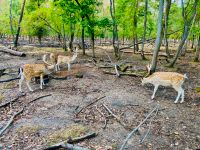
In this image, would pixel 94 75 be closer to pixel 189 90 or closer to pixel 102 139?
pixel 189 90

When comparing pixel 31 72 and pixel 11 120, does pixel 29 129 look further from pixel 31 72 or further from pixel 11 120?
pixel 31 72

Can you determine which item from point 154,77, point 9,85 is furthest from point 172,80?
point 9,85

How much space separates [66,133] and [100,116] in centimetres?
211

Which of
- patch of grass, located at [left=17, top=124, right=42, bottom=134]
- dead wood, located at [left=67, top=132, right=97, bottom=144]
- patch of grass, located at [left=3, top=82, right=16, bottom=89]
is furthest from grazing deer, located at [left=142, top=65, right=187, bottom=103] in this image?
patch of grass, located at [left=3, top=82, right=16, bottom=89]

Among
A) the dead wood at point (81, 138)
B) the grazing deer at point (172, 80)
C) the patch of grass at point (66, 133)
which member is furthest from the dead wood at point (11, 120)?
the grazing deer at point (172, 80)

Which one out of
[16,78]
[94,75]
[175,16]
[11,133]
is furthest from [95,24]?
[175,16]

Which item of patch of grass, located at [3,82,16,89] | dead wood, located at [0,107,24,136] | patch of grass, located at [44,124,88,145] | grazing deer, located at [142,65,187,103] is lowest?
patch of grass, located at [44,124,88,145]

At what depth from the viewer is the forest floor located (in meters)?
10.0

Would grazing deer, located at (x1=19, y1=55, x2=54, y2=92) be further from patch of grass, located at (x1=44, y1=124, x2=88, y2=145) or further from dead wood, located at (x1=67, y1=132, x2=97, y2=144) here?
dead wood, located at (x1=67, y1=132, x2=97, y2=144)

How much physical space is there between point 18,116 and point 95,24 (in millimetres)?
16227

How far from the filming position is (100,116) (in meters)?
12.1

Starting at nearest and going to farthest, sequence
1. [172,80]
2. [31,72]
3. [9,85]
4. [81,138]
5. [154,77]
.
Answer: [81,138]
[172,80]
[154,77]
[31,72]
[9,85]

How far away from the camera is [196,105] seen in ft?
46.0

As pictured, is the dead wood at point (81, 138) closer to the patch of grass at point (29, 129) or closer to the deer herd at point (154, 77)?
the patch of grass at point (29, 129)
